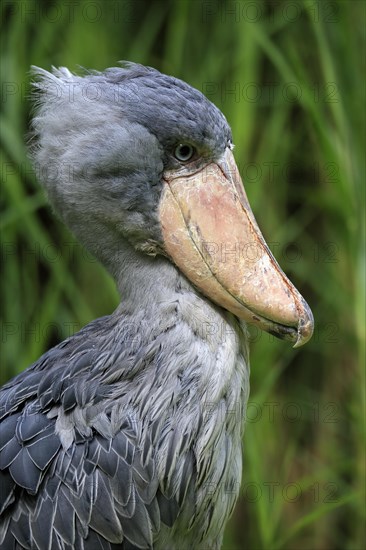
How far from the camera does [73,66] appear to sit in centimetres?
320

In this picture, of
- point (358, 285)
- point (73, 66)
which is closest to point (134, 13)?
point (73, 66)

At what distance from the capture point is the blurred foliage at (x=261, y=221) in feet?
9.98

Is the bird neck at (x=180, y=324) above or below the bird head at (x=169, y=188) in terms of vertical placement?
below

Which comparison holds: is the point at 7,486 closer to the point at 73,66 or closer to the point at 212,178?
the point at 212,178

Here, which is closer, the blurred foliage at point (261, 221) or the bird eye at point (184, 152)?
the bird eye at point (184, 152)

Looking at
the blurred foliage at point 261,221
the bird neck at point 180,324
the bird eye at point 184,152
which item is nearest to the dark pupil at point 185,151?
the bird eye at point 184,152

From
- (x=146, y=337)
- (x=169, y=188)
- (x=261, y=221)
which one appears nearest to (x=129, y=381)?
(x=146, y=337)

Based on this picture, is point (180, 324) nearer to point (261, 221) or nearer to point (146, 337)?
point (146, 337)

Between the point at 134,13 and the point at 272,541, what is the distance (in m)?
1.93

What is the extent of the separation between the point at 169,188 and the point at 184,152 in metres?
0.08

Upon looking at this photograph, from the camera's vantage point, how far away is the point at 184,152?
1.86m

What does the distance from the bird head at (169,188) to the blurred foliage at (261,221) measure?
102 centimetres

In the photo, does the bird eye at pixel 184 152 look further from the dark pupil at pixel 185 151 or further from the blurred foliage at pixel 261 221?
the blurred foliage at pixel 261 221

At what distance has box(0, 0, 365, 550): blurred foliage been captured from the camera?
9.98ft
